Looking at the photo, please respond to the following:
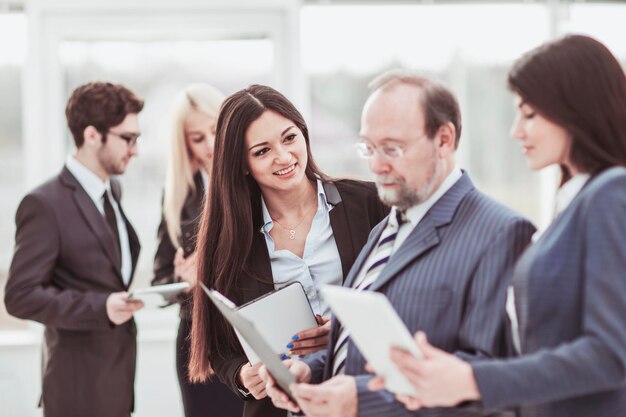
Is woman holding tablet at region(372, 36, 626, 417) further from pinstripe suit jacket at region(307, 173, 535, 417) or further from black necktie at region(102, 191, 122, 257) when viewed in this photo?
black necktie at region(102, 191, 122, 257)

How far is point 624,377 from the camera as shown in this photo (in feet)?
4.22

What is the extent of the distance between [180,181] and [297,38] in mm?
1557

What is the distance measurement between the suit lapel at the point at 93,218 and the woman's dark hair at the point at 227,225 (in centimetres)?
98

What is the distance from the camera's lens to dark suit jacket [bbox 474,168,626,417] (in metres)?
1.27

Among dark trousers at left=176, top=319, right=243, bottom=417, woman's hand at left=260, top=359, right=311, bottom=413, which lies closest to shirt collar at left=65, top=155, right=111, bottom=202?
dark trousers at left=176, top=319, right=243, bottom=417

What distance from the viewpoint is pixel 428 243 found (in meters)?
1.60

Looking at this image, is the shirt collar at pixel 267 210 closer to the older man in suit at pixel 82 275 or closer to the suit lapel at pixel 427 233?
the suit lapel at pixel 427 233

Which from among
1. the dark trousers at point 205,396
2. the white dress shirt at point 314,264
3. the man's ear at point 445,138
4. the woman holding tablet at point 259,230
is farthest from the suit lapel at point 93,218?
the man's ear at point 445,138

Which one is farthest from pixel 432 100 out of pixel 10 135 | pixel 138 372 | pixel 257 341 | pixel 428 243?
pixel 10 135

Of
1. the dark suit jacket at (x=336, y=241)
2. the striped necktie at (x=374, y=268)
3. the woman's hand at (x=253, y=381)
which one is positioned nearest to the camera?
the striped necktie at (x=374, y=268)

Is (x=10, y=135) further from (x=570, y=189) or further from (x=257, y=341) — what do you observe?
(x=570, y=189)

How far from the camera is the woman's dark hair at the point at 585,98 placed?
53.5 inches

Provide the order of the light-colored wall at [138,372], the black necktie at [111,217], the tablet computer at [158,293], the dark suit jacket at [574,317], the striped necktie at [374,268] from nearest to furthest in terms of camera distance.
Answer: the dark suit jacket at [574,317]
the striped necktie at [374,268]
the tablet computer at [158,293]
the black necktie at [111,217]
the light-colored wall at [138,372]

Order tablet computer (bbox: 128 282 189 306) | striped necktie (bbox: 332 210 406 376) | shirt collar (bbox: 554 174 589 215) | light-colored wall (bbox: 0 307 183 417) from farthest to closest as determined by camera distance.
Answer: light-colored wall (bbox: 0 307 183 417)
tablet computer (bbox: 128 282 189 306)
striped necktie (bbox: 332 210 406 376)
shirt collar (bbox: 554 174 589 215)
